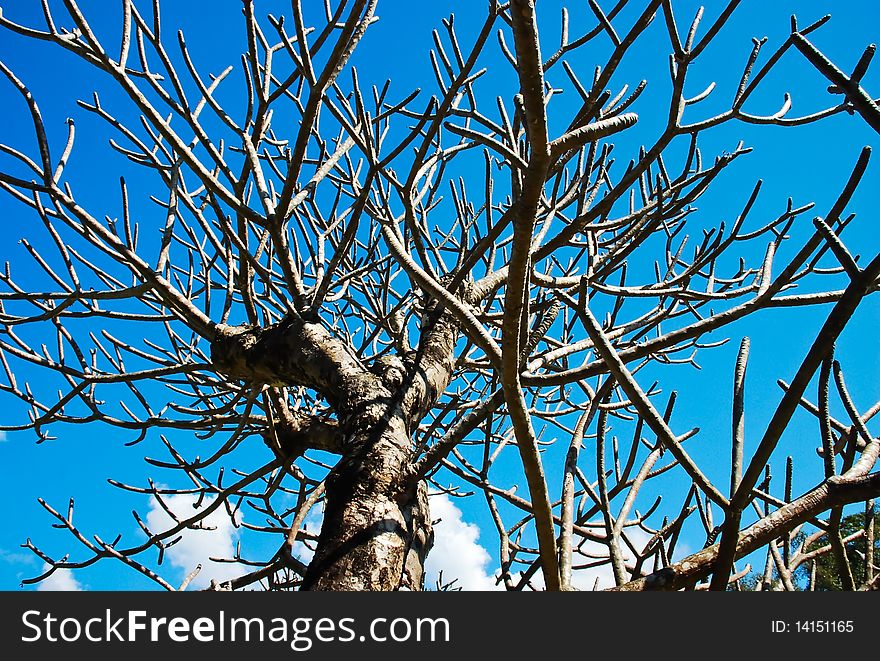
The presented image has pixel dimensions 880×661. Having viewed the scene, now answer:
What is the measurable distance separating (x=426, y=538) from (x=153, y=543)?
1.25 m

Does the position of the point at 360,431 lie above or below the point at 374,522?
above

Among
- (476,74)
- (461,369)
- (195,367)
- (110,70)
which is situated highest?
(476,74)

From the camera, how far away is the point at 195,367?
8.34ft

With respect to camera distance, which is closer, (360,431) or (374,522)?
(374,522)
